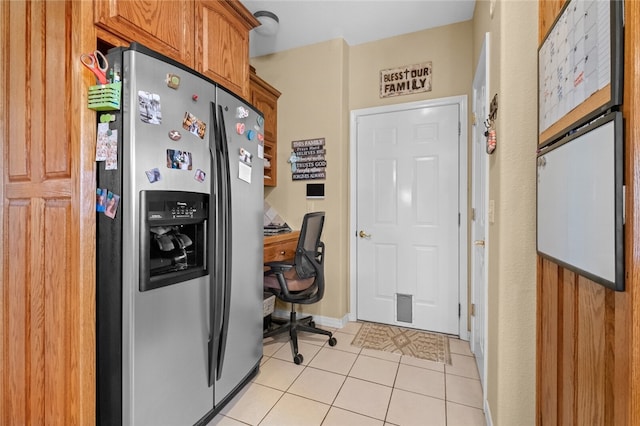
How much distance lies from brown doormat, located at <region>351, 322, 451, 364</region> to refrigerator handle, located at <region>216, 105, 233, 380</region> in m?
1.32

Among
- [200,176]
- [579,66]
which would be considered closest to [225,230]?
[200,176]

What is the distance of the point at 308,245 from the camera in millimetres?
2266

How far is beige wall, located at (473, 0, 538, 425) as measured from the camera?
4.12 ft

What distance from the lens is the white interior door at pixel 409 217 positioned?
2604mm

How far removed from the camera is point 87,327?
1081 mm

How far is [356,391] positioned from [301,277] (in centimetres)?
86

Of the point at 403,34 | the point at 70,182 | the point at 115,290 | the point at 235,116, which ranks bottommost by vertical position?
the point at 115,290

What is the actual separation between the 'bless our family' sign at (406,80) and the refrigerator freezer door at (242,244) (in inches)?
60.2

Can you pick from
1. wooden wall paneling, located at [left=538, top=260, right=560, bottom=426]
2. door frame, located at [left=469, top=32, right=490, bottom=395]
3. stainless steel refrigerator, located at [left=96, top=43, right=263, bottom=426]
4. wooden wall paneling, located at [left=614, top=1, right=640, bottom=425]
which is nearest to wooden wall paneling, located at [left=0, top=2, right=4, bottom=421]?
stainless steel refrigerator, located at [left=96, top=43, right=263, bottom=426]

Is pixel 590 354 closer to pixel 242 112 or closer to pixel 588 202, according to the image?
Answer: pixel 588 202

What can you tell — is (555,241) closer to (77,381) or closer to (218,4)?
(77,381)

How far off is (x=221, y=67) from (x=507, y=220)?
1.85 m

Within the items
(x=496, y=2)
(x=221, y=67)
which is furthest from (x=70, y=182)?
(x=496, y=2)

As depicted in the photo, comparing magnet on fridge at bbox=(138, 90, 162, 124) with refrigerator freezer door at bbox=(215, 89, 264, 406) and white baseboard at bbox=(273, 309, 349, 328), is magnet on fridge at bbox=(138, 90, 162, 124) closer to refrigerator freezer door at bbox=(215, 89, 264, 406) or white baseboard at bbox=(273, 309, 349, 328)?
refrigerator freezer door at bbox=(215, 89, 264, 406)
